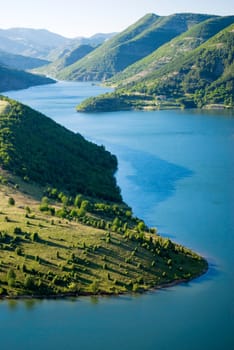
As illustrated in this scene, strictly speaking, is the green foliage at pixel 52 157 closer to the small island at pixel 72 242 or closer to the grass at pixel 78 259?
the small island at pixel 72 242

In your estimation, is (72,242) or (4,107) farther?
(4,107)

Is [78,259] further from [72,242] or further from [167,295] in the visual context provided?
[167,295]

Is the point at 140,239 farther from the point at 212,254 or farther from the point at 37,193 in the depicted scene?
the point at 37,193

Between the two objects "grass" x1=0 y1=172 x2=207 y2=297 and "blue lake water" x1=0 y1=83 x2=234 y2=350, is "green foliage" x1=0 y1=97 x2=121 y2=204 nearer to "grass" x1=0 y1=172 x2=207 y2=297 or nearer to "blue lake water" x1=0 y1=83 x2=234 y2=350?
"blue lake water" x1=0 y1=83 x2=234 y2=350

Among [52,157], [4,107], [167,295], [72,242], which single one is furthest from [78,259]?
[4,107]

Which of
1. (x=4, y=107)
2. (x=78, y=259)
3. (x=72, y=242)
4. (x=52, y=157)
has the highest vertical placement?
(x=4, y=107)

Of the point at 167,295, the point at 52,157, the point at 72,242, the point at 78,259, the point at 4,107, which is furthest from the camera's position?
the point at 4,107

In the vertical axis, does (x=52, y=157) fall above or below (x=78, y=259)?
above

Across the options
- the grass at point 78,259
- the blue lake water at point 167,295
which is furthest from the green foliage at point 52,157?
the grass at point 78,259
